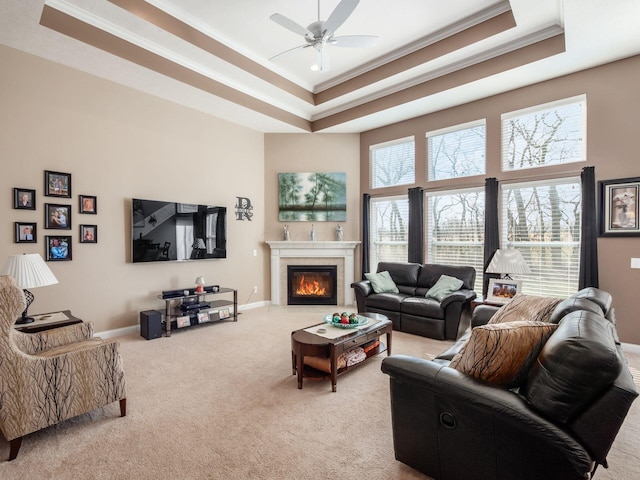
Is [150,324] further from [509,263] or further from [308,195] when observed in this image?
[509,263]

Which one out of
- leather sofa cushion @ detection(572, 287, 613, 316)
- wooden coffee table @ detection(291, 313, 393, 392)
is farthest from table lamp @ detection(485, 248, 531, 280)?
wooden coffee table @ detection(291, 313, 393, 392)

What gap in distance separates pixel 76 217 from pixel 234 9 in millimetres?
3267

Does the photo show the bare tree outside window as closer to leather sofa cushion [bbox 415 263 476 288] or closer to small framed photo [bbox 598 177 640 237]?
small framed photo [bbox 598 177 640 237]

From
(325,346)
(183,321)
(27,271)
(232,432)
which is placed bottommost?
(232,432)

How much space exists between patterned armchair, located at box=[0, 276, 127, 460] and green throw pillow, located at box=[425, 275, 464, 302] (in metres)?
3.94

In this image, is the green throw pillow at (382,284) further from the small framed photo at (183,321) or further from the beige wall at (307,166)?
the small framed photo at (183,321)

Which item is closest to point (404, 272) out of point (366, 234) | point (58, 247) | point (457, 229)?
point (457, 229)

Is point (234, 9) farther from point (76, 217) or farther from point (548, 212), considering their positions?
point (548, 212)

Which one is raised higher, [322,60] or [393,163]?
[322,60]

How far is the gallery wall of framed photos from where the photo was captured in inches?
151

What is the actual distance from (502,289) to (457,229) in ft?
4.58

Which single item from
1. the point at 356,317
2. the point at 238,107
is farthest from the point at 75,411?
the point at 238,107

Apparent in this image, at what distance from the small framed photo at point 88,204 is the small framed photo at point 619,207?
6525 millimetres

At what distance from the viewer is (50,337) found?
2.57 meters
